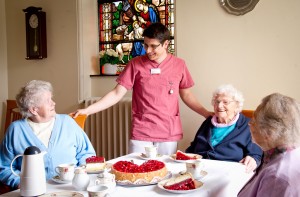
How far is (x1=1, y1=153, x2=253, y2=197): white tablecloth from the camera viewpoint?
1.54 metres

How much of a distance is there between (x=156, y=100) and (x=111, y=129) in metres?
1.31

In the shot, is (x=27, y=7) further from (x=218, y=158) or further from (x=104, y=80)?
(x=218, y=158)

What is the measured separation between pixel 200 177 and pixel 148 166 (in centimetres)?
26

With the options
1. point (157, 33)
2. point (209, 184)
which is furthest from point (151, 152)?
point (157, 33)

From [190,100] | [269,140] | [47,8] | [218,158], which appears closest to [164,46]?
[190,100]

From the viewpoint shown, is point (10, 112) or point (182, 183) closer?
point (182, 183)

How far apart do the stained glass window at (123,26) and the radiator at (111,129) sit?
0.45m

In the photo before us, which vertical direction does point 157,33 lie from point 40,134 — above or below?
above

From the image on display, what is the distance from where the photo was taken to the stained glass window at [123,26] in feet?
12.5

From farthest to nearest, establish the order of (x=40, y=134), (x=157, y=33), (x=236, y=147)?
1. (x=157, y=33)
2. (x=236, y=147)
3. (x=40, y=134)

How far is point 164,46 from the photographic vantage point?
Answer: 2.64 m

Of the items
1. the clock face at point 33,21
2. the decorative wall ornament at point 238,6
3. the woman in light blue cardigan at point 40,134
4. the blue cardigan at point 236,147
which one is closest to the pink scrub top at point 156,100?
the blue cardigan at point 236,147

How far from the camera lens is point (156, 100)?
2656 millimetres

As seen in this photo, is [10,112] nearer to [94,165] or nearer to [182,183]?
[94,165]
